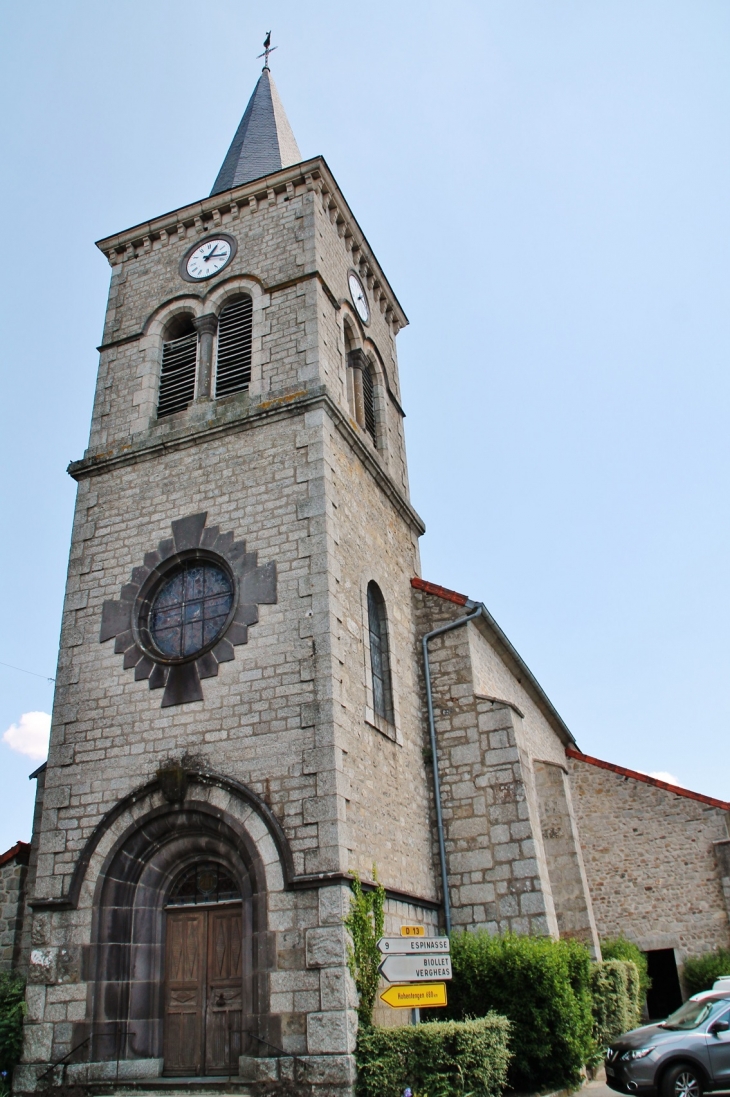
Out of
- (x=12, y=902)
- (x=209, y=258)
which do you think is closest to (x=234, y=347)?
(x=209, y=258)

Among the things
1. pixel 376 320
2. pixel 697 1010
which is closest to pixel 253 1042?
pixel 697 1010

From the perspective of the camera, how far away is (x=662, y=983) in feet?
51.4

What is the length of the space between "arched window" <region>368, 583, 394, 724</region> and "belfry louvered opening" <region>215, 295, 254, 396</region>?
11.9ft

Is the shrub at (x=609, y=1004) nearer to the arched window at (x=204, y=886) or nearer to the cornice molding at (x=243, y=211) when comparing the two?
the arched window at (x=204, y=886)

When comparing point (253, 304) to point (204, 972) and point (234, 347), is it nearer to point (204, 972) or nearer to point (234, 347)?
point (234, 347)

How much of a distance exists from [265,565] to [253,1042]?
4.95 metres

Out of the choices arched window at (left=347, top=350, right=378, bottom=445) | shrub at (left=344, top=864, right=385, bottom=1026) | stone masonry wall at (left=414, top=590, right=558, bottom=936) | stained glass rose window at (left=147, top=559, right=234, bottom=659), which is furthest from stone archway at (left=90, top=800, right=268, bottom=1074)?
arched window at (left=347, top=350, right=378, bottom=445)

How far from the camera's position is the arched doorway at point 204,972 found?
824cm

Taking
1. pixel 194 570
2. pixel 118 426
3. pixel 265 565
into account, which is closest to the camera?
pixel 265 565

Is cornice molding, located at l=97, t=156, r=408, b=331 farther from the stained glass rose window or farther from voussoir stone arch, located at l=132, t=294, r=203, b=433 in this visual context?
the stained glass rose window

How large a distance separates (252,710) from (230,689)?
422 mm

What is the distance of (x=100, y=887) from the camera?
878cm

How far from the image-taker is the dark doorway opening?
50.3 ft

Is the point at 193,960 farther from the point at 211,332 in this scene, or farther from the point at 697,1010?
the point at 211,332
